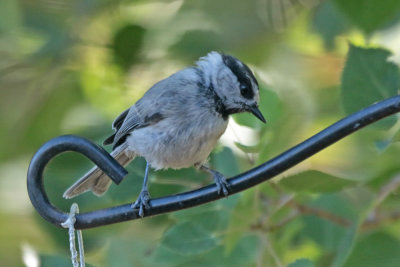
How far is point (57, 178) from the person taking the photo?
2.76 metres

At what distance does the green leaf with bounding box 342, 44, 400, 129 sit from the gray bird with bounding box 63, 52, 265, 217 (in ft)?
A: 1.10

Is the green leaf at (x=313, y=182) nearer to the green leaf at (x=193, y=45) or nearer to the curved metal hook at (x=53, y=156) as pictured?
the curved metal hook at (x=53, y=156)

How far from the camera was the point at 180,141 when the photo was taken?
230 centimetres

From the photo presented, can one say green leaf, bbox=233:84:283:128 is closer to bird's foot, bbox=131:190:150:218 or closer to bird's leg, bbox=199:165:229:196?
bird's leg, bbox=199:165:229:196

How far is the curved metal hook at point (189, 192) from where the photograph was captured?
1545mm

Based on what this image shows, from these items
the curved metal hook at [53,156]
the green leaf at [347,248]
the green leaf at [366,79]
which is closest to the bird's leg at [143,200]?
the curved metal hook at [53,156]

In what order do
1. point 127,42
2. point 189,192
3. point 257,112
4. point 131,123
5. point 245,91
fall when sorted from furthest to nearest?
1. point 127,42
2. point 131,123
3. point 245,91
4. point 257,112
5. point 189,192

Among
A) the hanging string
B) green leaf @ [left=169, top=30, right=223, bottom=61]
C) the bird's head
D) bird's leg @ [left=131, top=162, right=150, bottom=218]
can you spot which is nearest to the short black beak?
the bird's head

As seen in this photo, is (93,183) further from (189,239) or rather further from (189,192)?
(189,192)

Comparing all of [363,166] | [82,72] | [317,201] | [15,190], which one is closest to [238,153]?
[317,201]

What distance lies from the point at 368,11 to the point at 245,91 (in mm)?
557

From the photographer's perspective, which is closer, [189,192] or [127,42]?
[189,192]

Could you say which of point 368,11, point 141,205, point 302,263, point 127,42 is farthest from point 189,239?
point 127,42

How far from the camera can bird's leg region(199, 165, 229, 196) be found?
1766 mm
